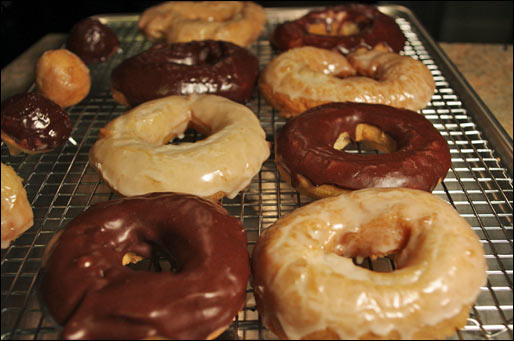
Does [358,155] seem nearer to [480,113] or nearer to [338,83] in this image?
[338,83]

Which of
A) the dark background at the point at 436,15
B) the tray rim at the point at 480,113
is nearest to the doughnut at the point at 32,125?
the dark background at the point at 436,15

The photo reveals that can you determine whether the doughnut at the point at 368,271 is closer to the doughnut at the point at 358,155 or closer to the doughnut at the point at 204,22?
the doughnut at the point at 358,155

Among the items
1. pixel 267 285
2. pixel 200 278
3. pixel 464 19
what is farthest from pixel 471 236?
pixel 464 19

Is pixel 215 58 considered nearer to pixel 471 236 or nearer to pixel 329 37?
pixel 329 37

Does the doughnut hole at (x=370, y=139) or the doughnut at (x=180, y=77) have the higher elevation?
the doughnut at (x=180, y=77)

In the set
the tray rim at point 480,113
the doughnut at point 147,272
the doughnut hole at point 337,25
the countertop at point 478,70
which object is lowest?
the countertop at point 478,70
